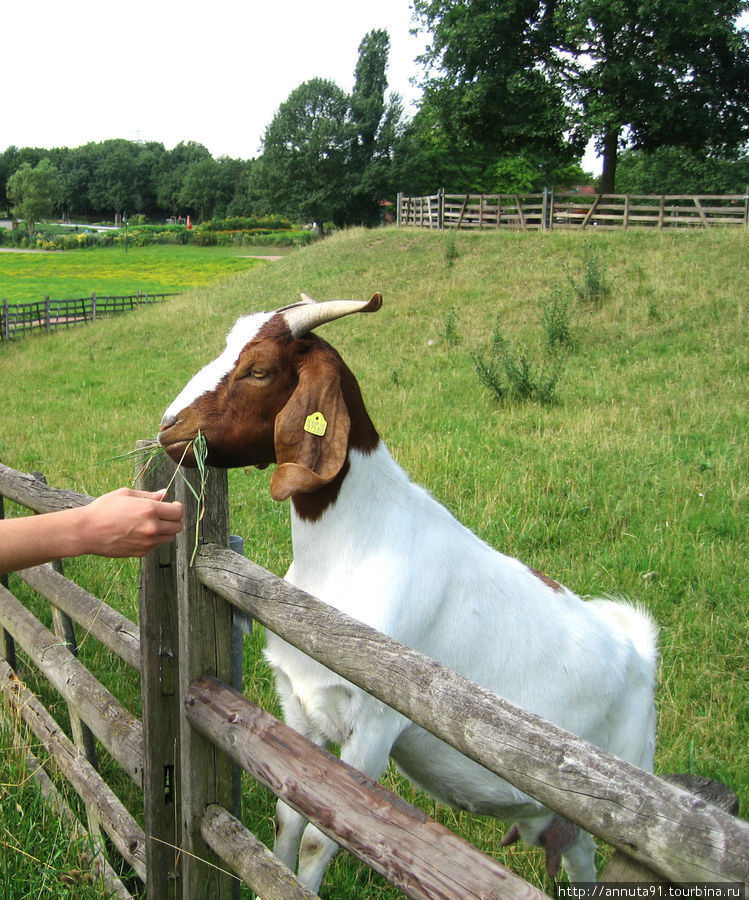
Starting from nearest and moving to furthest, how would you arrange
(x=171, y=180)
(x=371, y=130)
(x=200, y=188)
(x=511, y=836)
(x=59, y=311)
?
(x=511, y=836), (x=59, y=311), (x=171, y=180), (x=200, y=188), (x=371, y=130)

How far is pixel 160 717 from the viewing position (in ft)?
8.44

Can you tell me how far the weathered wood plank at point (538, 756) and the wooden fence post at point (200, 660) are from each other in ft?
1.51

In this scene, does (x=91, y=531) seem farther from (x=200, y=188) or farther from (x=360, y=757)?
(x=200, y=188)

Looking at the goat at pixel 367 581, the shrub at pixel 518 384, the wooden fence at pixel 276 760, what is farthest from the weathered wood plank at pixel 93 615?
the shrub at pixel 518 384

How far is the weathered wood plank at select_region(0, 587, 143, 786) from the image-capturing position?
2.87m

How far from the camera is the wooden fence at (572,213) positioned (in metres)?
23.8

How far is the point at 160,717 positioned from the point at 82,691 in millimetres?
947

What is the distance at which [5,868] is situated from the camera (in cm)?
284

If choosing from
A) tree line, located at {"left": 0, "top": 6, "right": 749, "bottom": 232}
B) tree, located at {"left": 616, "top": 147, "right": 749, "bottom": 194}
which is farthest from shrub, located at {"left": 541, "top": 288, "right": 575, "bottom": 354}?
tree, located at {"left": 616, "top": 147, "right": 749, "bottom": 194}

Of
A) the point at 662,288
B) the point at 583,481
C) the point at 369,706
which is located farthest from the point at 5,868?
the point at 662,288

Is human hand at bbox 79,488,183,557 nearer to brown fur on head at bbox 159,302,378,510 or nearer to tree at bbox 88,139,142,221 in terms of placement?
brown fur on head at bbox 159,302,378,510

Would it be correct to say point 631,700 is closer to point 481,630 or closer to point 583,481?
point 481,630

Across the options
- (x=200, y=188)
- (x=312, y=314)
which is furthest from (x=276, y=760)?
(x=200, y=188)

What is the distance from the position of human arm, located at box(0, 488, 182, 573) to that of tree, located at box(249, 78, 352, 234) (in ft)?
162
